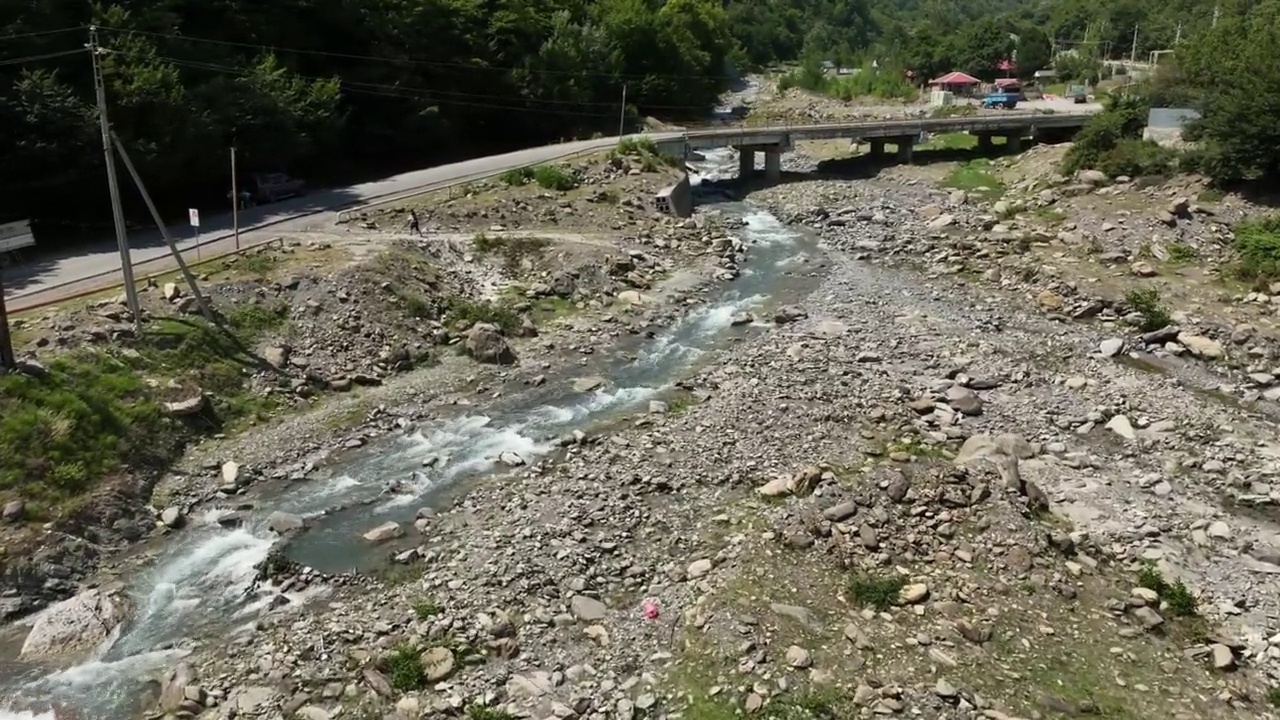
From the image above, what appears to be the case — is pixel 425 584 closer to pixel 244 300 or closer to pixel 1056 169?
pixel 244 300

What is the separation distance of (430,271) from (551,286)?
439cm

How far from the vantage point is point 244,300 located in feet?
95.7

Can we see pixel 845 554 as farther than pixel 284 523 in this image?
No

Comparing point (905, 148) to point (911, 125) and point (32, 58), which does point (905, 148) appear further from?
point (32, 58)

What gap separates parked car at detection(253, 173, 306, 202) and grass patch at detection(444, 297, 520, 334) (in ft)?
44.9

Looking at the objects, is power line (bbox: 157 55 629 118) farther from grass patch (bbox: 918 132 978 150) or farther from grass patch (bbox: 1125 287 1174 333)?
grass patch (bbox: 1125 287 1174 333)

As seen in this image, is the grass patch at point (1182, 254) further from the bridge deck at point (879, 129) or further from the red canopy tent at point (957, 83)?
the red canopy tent at point (957, 83)

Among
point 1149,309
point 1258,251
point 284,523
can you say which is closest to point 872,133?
point 1258,251

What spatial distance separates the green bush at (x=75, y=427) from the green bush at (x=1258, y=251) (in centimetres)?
3514

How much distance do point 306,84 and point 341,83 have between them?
4.45 meters

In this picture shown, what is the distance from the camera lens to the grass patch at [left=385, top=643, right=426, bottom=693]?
1541 cm

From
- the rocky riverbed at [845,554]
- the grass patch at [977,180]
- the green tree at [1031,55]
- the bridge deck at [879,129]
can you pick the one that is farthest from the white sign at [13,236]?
the green tree at [1031,55]

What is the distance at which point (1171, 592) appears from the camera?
17.0m

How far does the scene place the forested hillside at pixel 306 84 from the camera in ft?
108
